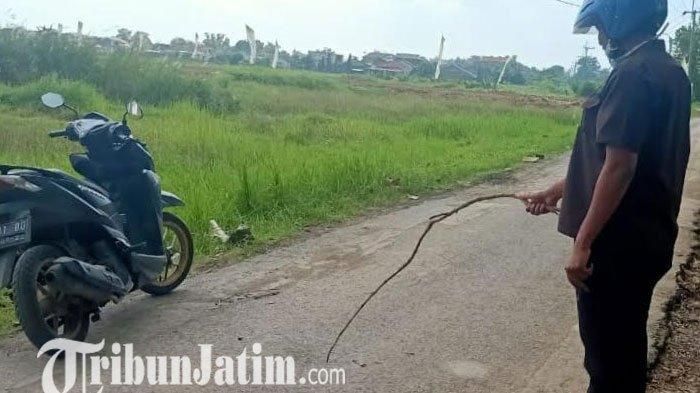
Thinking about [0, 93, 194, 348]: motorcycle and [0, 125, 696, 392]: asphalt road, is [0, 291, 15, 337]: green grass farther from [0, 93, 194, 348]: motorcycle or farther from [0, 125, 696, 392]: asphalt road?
[0, 93, 194, 348]: motorcycle

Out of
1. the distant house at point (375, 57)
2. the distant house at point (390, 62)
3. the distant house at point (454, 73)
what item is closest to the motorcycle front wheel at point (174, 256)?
the distant house at point (390, 62)

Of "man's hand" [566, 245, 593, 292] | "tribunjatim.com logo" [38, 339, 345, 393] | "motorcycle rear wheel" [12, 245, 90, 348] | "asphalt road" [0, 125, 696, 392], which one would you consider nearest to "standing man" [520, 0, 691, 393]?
"man's hand" [566, 245, 593, 292]

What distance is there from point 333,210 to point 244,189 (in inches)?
36.2

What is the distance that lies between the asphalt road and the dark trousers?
1.12m

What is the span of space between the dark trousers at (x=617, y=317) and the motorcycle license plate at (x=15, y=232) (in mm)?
2673

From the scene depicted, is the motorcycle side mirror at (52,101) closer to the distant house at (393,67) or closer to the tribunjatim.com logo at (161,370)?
the tribunjatim.com logo at (161,370)

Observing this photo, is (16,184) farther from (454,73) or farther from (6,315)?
(454,73)

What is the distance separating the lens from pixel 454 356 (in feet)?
12.2

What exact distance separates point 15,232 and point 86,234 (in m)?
0.49

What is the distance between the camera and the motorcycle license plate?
141 inches

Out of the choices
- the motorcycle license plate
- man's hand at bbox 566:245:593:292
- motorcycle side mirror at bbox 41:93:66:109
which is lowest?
the motorcycle license plate

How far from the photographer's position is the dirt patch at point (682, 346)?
11.1 ft

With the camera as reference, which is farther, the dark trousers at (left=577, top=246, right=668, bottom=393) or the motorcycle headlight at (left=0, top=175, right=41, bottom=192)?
the motorcycle headlight at (left=0, top=175, right=41, bottom=192)

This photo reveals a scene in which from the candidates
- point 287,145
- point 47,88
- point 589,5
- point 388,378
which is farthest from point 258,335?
point 47,88
